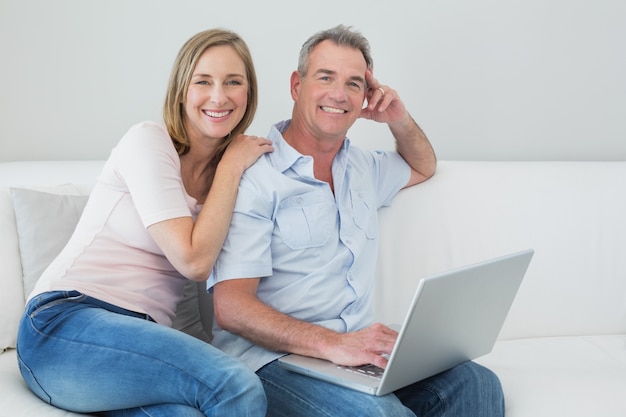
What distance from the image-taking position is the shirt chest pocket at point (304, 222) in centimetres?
195

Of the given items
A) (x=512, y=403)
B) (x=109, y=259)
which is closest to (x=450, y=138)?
(x=512, y=403)

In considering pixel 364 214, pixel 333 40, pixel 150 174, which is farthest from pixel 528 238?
pixel 150 174

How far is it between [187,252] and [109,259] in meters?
0.18

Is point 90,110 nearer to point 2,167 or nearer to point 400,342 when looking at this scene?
point 2,167

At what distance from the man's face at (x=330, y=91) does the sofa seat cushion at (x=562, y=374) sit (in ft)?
2.32

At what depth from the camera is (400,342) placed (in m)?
1.47

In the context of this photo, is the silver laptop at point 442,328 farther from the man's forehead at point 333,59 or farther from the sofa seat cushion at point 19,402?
the man's forehead at point 333,59

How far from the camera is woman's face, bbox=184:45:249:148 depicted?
1.92m

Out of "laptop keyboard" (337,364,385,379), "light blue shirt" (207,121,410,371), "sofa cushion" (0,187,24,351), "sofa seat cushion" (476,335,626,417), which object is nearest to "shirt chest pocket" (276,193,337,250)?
"light blue shirt" (207,121,410,371)

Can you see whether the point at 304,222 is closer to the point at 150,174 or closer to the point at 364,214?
the point at 364,214

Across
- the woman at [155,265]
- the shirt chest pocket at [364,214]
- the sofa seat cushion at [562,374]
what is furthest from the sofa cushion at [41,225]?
the sofa seat cushion at [562,374]

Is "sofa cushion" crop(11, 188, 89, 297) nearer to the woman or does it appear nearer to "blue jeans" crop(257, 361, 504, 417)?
the woman

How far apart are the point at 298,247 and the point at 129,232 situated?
389 millimetres

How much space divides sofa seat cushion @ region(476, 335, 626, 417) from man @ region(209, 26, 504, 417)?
0.10 meters
